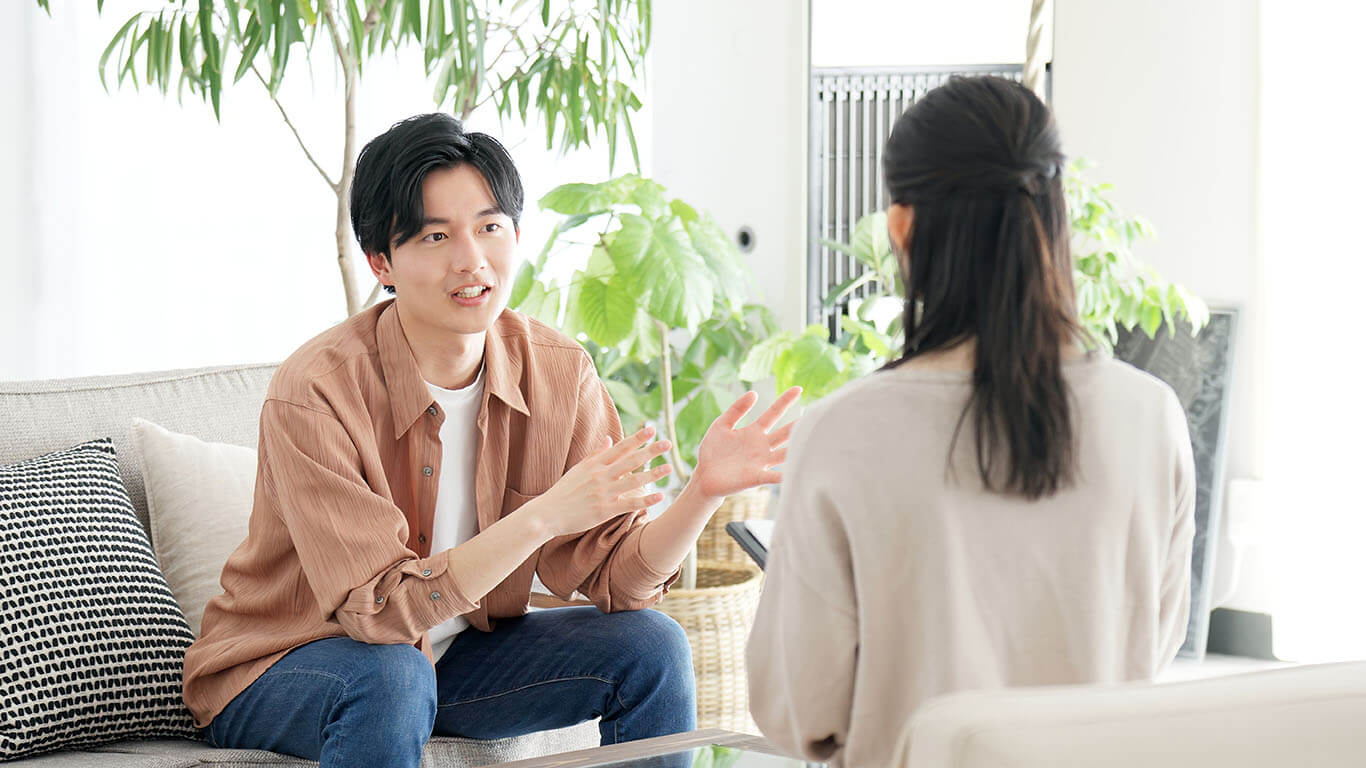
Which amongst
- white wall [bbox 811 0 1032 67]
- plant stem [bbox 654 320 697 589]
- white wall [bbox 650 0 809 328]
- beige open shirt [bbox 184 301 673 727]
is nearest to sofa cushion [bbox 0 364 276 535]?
beige open shirt [bbox 184 301 673 727]

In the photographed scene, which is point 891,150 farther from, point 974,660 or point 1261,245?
point 1261,245

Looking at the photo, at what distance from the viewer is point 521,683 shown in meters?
1.69

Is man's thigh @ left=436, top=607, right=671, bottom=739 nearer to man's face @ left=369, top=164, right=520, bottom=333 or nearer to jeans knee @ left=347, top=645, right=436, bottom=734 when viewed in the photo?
jeans knee @ left=347, top=645, right=436, bottom=734

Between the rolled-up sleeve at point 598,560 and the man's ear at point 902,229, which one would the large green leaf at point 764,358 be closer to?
the rolled-up sleeve at point 598,560

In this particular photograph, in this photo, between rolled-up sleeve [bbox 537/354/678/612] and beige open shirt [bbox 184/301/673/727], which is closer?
beige open shirt [bbox 184/301/673/727]

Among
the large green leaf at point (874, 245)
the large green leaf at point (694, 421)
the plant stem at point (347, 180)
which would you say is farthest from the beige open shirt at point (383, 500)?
the large green leaf at point (874, 245)

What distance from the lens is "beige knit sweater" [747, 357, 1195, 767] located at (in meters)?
0.92

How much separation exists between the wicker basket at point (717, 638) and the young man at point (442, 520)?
3.04 feet

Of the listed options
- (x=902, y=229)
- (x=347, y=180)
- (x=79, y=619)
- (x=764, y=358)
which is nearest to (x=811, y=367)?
(x=764, y=358)

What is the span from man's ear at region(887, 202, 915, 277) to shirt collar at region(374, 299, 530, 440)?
2.71 feet

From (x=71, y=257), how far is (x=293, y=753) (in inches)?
76.4

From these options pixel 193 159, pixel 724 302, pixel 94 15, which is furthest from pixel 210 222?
pixel 724 302

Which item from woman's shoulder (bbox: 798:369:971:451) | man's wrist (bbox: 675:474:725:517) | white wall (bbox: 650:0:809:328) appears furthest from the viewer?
white wall (bbox: 650:0:809:328)

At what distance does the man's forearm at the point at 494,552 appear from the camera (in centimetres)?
149
